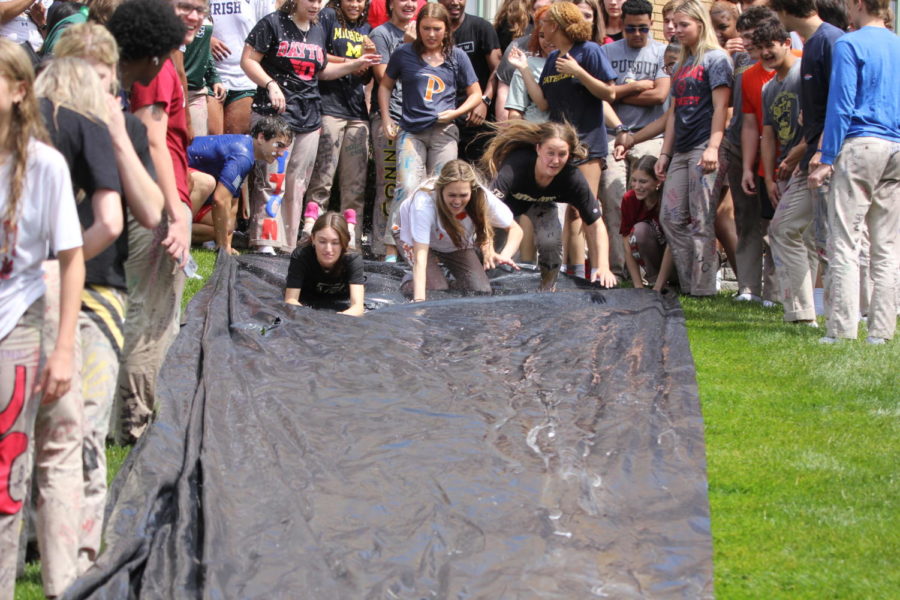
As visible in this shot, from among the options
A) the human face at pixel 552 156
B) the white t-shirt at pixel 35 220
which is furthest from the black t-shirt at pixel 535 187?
the white t-shirt at pixel 35 220

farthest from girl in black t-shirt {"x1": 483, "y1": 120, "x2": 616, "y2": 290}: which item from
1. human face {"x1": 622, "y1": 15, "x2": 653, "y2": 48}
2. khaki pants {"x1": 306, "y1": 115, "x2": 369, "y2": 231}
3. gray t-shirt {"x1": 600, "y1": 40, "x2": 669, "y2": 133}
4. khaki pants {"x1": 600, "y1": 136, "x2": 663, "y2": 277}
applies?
khaki pants {"x1": 306, "y1": 115, "x2": 369, "y2": 231}

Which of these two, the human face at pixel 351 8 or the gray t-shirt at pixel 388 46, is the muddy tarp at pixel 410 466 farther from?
the human face at pixel 351 8

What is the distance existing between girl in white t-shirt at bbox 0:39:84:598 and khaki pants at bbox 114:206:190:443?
1620 mm

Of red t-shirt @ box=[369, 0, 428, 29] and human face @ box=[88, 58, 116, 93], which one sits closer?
human face @ box=[88, 58, 116, 93]

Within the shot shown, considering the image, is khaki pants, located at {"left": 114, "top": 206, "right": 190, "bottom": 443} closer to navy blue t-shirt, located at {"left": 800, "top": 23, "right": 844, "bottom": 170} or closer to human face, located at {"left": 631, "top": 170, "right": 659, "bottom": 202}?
navy blue t-shirt, located at {"left": 800, "top": 23, "right": 844, "bottom": 170}

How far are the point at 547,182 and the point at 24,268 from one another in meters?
5.34

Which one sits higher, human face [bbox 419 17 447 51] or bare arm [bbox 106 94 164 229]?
human face [bbox 419 17 447 51]

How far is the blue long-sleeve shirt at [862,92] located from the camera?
6.76m

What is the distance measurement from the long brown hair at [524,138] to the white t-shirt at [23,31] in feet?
10.3

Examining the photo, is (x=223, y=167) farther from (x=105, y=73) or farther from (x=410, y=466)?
(x=410, y=466)

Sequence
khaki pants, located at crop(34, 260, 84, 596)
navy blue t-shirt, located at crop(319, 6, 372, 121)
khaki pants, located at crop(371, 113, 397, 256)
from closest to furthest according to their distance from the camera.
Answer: khaki pants, located at crop(34, 260, 84, 596) < navy blue t-shirt, located at crop(319, 6, 372, 121) < khaki pants, located at crop(371, 113, 397, 256)

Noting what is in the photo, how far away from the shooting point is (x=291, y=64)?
9.25 metres

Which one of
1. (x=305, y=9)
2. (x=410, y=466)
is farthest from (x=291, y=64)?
(x=410, y=466)

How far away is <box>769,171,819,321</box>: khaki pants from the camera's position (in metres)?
Result: 7.48
